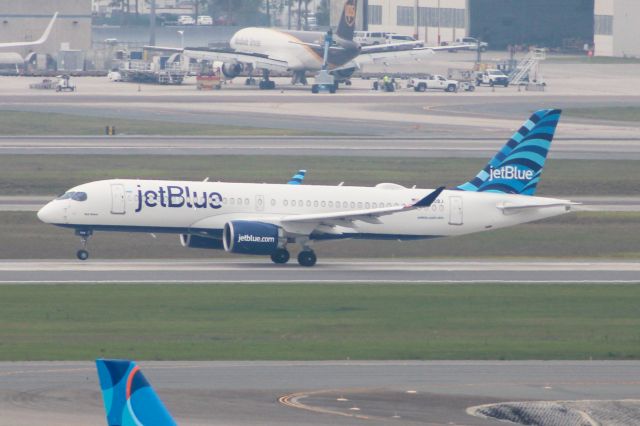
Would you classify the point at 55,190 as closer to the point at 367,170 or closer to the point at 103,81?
the point at 367,170

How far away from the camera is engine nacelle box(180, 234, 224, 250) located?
170 feet

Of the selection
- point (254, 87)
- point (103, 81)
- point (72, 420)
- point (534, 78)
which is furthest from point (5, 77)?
point (72, 420)

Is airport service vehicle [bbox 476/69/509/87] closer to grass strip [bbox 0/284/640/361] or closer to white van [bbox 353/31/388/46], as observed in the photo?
white van [bbox 353/31/388/46]

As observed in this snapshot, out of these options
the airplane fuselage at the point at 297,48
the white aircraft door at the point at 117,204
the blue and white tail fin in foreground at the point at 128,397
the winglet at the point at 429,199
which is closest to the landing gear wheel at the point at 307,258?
the winglet at the point at 429,199

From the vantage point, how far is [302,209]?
5262 cm

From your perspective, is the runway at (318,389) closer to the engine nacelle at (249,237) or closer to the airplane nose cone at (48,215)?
the engine nacelle at (249,237)

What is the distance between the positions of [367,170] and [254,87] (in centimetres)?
7071

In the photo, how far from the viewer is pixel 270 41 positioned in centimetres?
14400

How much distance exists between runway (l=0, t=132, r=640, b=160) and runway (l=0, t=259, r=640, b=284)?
98.9 feet

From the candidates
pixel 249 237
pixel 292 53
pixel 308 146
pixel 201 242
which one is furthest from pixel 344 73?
pixel 249 237

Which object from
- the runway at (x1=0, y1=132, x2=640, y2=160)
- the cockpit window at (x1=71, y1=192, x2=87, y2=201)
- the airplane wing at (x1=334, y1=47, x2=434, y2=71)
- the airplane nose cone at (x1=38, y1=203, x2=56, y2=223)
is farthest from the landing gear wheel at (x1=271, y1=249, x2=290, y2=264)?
the airplane wing at (x1=334, y1=47, x2=434, y2=71)

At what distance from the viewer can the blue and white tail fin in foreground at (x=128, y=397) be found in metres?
16.6

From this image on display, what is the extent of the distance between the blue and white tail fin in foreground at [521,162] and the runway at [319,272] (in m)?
3.10

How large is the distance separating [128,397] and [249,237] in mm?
33576
